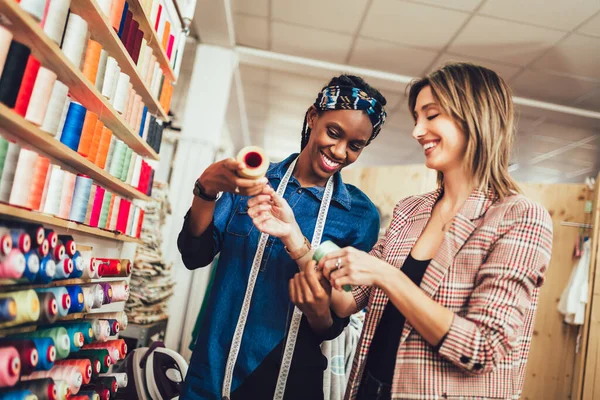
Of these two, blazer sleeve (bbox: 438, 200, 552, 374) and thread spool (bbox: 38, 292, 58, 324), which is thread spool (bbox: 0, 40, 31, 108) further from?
blazer sleeve (bbox: 438, 200, 552, 374)

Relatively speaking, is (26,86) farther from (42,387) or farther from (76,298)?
(42,387)

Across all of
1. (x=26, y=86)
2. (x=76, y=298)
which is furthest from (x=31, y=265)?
(x=26, y=86)

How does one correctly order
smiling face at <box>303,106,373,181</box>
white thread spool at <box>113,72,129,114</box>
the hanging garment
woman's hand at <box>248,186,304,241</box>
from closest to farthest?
woman's hand at <box>248,186,304,241</box>, smiling face at <box>303,106,373,181</box>, white thread spool at <box>113,72,129,114</box>, the hanging garment

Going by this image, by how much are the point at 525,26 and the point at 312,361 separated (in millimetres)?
3329

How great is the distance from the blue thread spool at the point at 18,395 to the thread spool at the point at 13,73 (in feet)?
1.99

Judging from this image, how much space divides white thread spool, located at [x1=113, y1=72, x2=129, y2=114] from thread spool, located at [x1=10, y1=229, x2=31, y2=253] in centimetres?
70

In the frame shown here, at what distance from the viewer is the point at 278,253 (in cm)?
132

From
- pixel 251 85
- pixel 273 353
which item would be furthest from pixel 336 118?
pixel 251 85

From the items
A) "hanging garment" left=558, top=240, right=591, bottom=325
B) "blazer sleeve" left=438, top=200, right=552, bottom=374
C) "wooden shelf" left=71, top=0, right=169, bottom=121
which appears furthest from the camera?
"hanging garment" left=558, top=240, right=591, bottom=325

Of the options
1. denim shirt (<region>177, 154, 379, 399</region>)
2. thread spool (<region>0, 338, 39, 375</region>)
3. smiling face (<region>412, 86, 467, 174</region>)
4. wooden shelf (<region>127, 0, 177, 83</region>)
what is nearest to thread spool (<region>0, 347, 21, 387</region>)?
thread spool (<region>0, 338, 39, 375</region>)

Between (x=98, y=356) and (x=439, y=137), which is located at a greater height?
(x=439, y=137)

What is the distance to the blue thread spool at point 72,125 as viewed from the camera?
4.10 ft

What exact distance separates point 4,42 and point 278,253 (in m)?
0.84

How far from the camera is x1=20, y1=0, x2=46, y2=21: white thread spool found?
3.03ft
